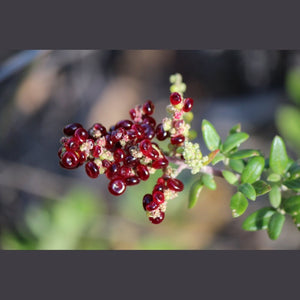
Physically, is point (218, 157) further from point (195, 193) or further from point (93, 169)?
point (93, 169)

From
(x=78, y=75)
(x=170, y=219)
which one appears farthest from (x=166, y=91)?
(x=170, y=219)

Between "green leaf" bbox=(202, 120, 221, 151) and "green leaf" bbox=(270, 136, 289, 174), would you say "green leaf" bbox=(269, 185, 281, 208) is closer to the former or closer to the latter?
"green leaf" bbox=(270, 136, 289, 174)

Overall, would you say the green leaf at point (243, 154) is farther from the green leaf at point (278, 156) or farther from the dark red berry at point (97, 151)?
the dark red berry at point (97, 151)

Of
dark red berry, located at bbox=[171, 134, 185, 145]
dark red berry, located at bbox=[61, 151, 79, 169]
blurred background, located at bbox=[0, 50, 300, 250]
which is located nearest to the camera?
dark red berry, located at bbox=[61, 151, 79, 169]

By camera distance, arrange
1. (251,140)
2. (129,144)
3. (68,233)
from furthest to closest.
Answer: (251,140) < (68,233) < (129,144)

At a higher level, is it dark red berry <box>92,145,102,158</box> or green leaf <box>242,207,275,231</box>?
dark red berry <box>92,145,102,158</box>

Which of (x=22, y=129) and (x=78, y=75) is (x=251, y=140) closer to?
(x=78, y=75)

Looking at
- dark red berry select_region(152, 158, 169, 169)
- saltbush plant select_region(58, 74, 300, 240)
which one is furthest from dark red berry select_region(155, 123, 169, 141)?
dark red berry select_region(152, 158, 169, 169)
